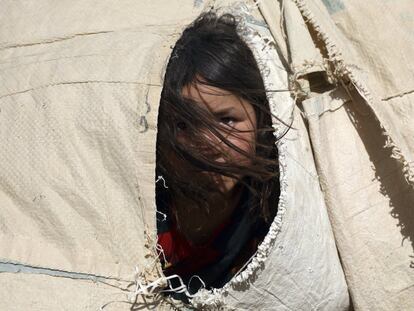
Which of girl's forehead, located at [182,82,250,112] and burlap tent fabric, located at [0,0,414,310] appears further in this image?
girl's forehead, located at [182,82,250,112]

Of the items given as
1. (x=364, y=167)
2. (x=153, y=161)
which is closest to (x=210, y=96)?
(x=153, y=161)

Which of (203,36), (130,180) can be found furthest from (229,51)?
(130,180)

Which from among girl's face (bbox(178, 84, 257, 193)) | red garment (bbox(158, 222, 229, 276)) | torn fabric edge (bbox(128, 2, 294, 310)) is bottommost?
red garment (bbox(158, 222, 229, 276))

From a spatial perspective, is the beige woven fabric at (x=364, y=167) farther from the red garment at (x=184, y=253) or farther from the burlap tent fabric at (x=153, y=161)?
the red garment at (x=184, y=253)

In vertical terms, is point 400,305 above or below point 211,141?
below

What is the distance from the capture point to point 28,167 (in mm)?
1254

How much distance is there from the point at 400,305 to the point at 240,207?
0.33 metres

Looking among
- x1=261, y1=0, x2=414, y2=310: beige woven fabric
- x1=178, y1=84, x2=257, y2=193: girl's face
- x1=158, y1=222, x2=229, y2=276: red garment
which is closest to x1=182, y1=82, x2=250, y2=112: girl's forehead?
x1=178, y1=84, x2=257, y2=193: girl's face

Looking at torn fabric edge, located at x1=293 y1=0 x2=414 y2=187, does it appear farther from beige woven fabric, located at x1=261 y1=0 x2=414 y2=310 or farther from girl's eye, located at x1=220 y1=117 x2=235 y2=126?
girl's eye, located at x1=220 y1=117 x2=235 y2=126

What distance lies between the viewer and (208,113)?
1.31m

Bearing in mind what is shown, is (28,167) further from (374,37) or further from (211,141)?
(374,37)

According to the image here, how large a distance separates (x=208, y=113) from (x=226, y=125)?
37 millimetres

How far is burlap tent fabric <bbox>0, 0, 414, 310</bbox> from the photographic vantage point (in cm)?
120

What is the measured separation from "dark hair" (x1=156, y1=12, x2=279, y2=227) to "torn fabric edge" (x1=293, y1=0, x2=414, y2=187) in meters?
0.12
